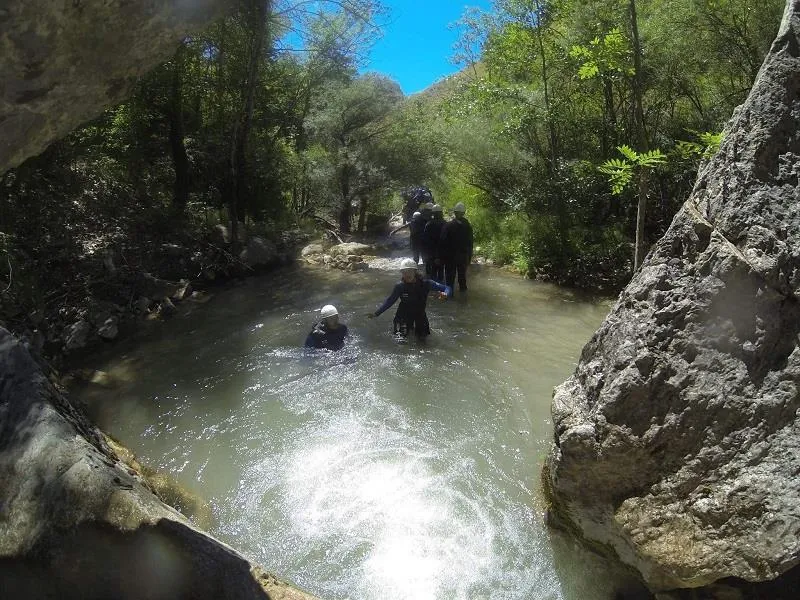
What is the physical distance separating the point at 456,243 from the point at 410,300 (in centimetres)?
257

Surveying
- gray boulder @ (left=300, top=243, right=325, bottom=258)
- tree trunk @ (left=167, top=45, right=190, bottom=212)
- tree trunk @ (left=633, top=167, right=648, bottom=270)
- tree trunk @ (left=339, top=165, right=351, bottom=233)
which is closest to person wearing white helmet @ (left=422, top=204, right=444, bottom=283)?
tree trunk @ (left=633, top=167, right=648, bottom=270)

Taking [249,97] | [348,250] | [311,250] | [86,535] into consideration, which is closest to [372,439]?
[86,535]

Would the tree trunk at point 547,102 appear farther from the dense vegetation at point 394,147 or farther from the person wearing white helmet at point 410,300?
the person wearing white helmet at point 410,300

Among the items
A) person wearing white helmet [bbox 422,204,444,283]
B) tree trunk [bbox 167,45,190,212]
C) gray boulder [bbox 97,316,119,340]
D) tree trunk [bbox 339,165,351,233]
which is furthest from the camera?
tree trunk [bbox 339,165,351,233]

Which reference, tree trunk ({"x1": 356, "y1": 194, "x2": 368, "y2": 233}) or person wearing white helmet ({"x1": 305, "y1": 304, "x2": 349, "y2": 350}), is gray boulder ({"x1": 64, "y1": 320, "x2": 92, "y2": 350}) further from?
tree trunk ({"x1": 356, "y1": 194, "x2": 368, "y2": 233})

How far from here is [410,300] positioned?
27.5 feet

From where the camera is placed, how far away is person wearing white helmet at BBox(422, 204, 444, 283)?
1089 cm

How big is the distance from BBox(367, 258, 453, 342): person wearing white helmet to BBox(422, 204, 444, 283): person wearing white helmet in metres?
2.48

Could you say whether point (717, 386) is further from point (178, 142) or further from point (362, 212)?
point (362, 212)

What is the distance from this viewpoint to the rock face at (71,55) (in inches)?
81.6

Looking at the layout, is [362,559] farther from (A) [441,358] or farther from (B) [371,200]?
(B) [371,200]

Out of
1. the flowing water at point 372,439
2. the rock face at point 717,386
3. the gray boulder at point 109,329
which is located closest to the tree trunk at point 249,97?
the gray boulder at point 109,329

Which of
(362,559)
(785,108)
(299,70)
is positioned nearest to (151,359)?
(362,559)

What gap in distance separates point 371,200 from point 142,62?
1794 centimetres
